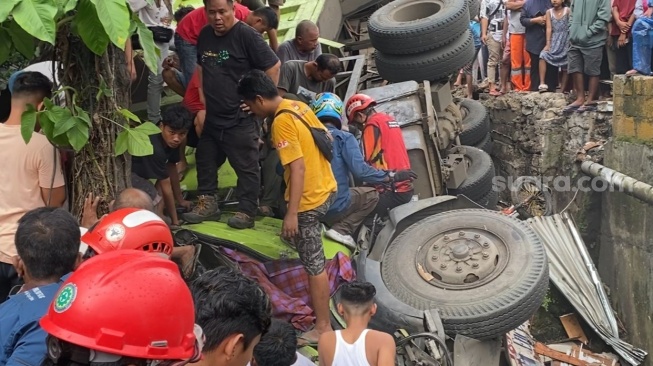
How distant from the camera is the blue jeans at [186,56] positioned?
5.82 metres

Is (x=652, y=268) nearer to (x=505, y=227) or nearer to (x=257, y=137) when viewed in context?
(x=505, y=227)

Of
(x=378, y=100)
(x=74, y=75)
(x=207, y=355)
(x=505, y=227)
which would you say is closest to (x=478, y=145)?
(x=378, y=100)

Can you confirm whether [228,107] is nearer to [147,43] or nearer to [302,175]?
[302,175]

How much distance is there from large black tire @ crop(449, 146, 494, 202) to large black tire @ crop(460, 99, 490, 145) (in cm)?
105

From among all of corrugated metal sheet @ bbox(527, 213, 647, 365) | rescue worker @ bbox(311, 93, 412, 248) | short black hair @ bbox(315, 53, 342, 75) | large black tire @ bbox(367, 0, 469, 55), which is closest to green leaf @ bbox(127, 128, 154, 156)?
rescue worker @ bbox(311, 93, 412, 248)

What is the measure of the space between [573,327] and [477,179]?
1.92m

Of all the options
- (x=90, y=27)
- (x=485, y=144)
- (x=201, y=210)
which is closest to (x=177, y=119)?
(x=201, y=210)

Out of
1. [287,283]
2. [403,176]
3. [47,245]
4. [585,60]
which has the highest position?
[47,245]

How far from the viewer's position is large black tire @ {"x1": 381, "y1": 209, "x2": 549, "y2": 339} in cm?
496

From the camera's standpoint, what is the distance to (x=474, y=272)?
536 cm

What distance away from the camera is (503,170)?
11141mm

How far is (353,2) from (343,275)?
20.0 feet

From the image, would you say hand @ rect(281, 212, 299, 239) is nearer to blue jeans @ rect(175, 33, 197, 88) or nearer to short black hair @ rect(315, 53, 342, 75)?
blue jeans @ rect(175, 33, 197, 88)

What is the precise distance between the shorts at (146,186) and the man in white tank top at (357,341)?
150cm
